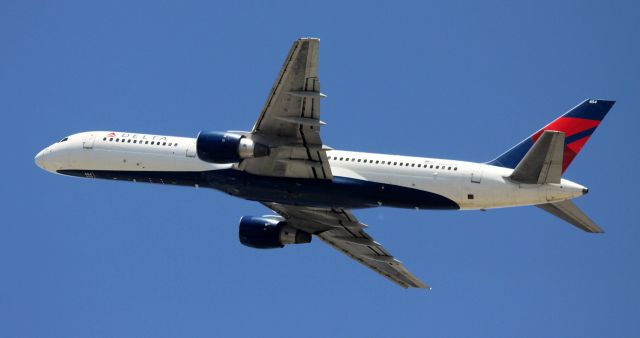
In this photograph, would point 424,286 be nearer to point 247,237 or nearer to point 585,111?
point 247,237

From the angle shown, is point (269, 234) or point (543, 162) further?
point (269, 234)

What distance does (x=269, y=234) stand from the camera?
228 feet

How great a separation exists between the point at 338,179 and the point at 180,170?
9.42m

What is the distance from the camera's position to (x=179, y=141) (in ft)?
219

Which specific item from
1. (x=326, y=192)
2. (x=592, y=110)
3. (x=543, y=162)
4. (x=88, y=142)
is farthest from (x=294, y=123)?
(x=88, y=142)

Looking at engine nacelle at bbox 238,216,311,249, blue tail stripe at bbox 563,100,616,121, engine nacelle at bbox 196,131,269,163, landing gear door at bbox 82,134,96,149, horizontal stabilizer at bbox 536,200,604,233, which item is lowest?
engine nacelle at bbox 238,216,311,249

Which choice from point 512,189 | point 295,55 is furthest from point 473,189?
point 295,55

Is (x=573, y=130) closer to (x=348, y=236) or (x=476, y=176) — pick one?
(x=476, y=176)

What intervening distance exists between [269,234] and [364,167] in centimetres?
902

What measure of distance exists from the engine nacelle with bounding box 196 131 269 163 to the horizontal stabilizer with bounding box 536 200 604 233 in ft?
50.1

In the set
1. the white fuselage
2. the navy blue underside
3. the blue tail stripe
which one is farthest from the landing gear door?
the blue tail stripe

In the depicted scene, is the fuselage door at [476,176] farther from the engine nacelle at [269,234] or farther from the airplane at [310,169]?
the engine nacelle at [269,234]

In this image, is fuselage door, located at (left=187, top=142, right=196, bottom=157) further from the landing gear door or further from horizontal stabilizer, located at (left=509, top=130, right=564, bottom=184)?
horizontal stabilizer, located at (left=509, top=130, right=564, bottom=184)

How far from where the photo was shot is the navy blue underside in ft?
204
